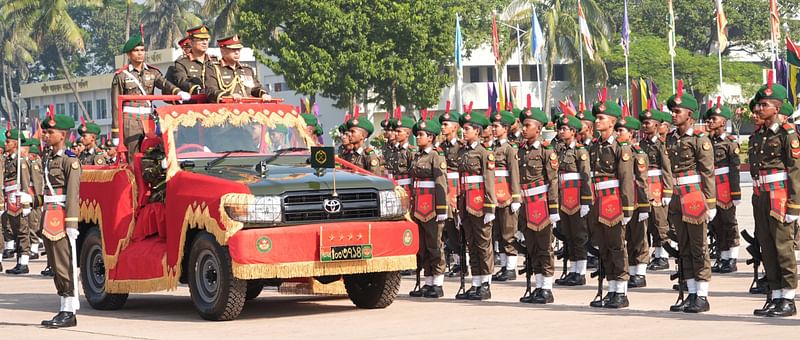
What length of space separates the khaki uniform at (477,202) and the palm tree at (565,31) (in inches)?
2053

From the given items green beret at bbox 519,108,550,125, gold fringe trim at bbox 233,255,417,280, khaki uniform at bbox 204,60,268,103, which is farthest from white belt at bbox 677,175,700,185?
khaki uniform at bbox 204,60,268,103

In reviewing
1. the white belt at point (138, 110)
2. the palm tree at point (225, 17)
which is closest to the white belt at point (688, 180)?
the white belt at point (138, 110)

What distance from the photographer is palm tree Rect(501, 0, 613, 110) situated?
228 ft

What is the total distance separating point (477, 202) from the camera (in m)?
15.8

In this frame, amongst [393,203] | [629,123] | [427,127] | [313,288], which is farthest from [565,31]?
[393,203]

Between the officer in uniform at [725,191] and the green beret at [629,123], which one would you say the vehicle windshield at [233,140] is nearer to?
the green beret at [629,123]

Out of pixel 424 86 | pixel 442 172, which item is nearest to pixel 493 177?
pixel 442 172

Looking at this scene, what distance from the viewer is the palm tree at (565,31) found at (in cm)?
6962

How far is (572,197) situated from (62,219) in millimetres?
6813

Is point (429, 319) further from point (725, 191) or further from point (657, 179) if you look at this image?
point (725, 191)

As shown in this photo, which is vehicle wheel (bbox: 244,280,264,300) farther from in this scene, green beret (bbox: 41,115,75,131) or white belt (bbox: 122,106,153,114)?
green beret (bbox: 41,115,75,131)

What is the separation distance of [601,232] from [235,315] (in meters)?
3.74

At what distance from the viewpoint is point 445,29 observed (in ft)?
193

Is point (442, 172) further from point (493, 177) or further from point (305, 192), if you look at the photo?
point (305, 192)
